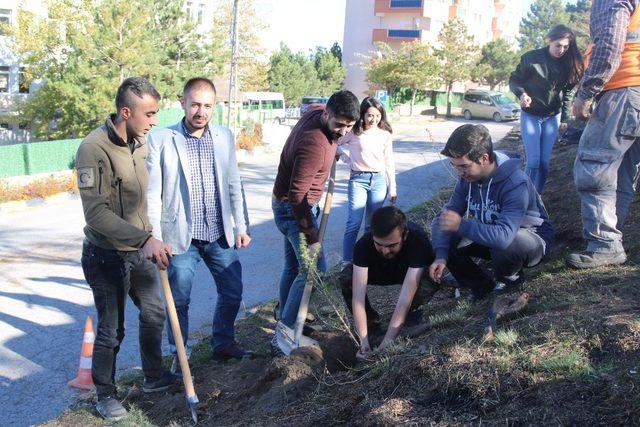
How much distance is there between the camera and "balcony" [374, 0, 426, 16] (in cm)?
5809

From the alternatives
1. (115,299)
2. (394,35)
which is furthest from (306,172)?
(394,35)

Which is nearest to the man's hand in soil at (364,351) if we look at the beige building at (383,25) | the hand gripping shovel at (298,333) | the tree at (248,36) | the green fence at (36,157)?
the hand gripping shovel at (298,333)

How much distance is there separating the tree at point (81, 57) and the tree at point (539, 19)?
255ft

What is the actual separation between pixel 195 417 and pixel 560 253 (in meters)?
2.98

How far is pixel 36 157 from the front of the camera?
16.5 m

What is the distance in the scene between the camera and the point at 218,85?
134 ft

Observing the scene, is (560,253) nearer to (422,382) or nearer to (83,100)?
(422,382)

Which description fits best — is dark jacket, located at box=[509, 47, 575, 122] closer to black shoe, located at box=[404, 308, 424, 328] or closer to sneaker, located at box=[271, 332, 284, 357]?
black shoe, located at box=[404, 308, 424, 328]

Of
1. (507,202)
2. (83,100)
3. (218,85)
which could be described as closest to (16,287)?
(507,202)

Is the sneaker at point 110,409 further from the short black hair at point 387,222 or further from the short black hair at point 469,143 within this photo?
the short black hair at point 469,143

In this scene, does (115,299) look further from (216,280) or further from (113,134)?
(113,134)

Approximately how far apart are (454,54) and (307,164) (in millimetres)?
48046

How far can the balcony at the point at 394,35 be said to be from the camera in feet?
190

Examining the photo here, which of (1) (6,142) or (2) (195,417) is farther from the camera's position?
(1) (6,142)
